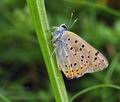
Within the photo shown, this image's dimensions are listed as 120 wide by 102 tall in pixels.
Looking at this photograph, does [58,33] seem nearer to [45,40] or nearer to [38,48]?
[45,40]

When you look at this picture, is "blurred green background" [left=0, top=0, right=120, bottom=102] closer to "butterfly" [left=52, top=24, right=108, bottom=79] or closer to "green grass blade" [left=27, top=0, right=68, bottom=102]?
"butterfly" [left=52, top=24, right=108, bottom=79]

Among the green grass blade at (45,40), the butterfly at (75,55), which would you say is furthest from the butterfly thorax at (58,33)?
the green grass blade at (45,40)

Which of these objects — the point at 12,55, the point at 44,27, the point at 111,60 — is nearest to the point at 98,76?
the point at 111,60

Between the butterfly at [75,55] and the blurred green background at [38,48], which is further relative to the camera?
the blurred green background at [38,48]

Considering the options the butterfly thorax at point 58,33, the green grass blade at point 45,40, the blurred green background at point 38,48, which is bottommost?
the green grass blade at point 45,40

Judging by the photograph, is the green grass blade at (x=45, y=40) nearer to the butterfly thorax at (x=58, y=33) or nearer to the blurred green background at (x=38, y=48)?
the butterfly thorax at (x=58, y=33)

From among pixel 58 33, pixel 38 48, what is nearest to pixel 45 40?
pixel 58 33
